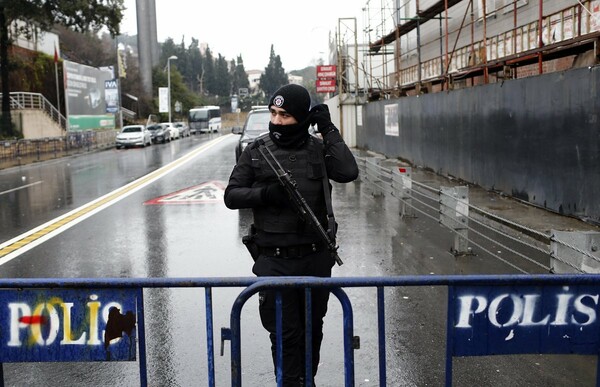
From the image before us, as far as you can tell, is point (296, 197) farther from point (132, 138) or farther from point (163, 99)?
point (163, 99)

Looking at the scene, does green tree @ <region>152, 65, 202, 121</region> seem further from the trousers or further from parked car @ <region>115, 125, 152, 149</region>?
the trousers

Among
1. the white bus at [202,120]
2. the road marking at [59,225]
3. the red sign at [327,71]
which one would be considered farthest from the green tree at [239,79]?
the road marking at [59,225]

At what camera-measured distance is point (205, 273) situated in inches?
298

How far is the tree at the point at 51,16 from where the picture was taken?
33.1 m

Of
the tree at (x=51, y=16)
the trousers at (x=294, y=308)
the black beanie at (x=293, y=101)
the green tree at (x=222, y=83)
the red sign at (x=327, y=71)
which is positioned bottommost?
the trousers at (x=294, y=308)

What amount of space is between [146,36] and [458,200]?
84.6 m

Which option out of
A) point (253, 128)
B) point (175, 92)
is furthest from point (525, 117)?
point (175, 92)

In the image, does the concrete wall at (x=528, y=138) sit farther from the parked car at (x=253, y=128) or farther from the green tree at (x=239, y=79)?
the green tree at (x=239, y=79)

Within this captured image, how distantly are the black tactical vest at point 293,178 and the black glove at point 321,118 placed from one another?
16 cm

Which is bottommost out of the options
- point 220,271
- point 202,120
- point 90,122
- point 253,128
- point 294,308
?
point 220,271

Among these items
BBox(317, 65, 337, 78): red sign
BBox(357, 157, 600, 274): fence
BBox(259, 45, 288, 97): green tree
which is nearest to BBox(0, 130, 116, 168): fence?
BBox(317, 65, 337, 78): red sign

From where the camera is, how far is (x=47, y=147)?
33.7 metres

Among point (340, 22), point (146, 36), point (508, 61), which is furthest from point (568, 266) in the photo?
point (146, 36)

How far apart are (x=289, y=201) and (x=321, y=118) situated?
0.61 metres
